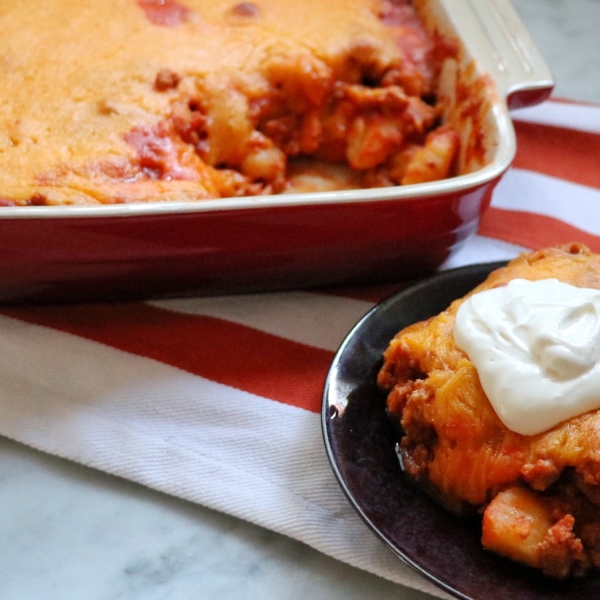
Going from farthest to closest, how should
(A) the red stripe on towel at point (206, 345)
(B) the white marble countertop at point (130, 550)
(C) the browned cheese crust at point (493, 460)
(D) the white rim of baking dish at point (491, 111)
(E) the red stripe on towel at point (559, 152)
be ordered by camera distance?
(E) the red stripe on towel at point (559, 152) → (A) the red stripe on towel at point (206, 345) → (D) the white rim of baking dish at point (491, 111) → (B) the white marble countertop at point (130, 550) → (C) the browned cheese crust at point (493, 460)

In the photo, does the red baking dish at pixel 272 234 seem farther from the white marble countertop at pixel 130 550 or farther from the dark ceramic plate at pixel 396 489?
the white marble countertop at pixel 130 550

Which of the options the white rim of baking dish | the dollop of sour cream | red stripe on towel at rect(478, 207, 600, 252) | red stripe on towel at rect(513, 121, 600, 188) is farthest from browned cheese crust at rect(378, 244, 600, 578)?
red stripe on towel at rect(513, 121, 600, 188)

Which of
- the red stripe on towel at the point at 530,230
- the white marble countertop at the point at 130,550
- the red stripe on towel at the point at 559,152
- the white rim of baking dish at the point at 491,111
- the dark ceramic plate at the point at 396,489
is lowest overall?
the white marble countertop at the point at 130,550

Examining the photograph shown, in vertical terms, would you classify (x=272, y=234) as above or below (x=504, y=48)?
below

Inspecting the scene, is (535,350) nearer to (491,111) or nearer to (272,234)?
(272,234)

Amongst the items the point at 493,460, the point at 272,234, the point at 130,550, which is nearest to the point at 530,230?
the point at 272,234

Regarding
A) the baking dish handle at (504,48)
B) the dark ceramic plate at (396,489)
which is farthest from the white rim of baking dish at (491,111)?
the dark ceramic plate at (396,489)

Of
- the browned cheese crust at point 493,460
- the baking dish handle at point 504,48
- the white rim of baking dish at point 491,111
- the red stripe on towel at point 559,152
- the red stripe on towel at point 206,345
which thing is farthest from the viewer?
the red stripe on towel at point 559,152
